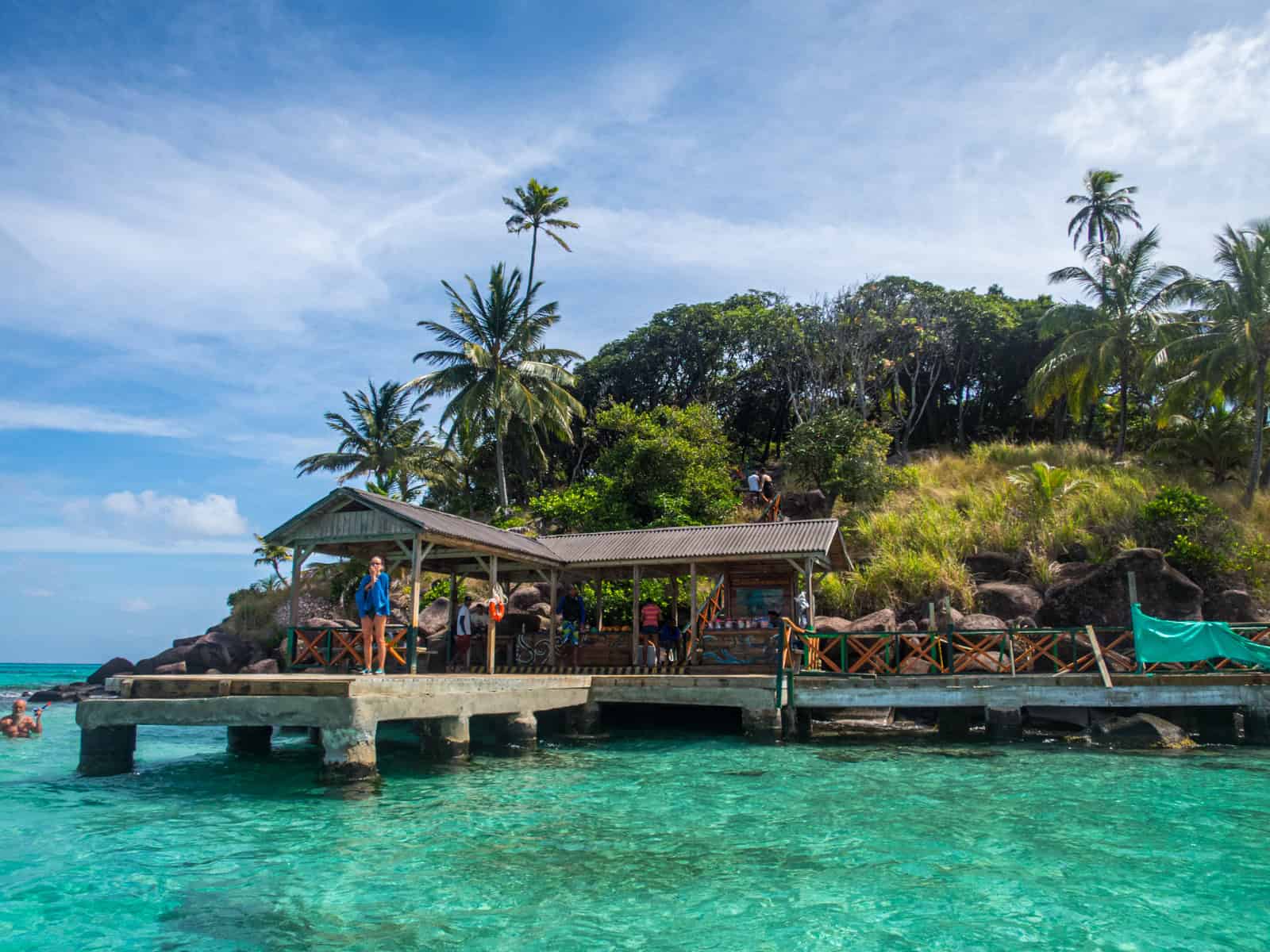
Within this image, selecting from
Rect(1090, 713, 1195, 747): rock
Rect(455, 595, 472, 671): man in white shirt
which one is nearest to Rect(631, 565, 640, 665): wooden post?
Rect(455, 595, 472, 671): man in white shirt

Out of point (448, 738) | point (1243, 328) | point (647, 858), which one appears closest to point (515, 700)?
point (448, 738)

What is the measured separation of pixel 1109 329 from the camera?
32.6 meters

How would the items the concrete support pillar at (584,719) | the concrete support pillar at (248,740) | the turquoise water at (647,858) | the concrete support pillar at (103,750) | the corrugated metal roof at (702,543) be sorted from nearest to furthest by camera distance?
the turquoise water at (647,858) < the concrete support pillar at (103,750) < the concrete support pillar at (248,740) < the concrete support pillar at (584,719) < the corrugated metal roof at (702,543)

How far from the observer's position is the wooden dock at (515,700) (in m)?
11.0

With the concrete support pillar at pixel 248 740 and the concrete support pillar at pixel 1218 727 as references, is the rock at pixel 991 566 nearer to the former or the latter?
the concrete support pillar at pixel 1218 727

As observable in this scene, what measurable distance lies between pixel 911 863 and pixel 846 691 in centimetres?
804

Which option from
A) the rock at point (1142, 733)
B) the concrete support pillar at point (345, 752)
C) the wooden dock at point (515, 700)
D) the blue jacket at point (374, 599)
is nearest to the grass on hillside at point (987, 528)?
the wooden dock at point (515, 700)

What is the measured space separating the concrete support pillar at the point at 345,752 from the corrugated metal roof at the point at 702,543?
338 inches

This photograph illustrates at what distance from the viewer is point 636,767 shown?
13.4m

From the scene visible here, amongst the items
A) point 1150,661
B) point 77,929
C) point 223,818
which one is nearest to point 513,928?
point 77,929

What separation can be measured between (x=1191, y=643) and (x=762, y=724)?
305 inches

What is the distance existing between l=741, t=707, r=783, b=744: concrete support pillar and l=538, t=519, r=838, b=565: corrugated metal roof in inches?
121

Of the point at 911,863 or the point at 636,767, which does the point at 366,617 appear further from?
the point at 911,863

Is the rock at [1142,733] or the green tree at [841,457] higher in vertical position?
the green tree at [841,457]
